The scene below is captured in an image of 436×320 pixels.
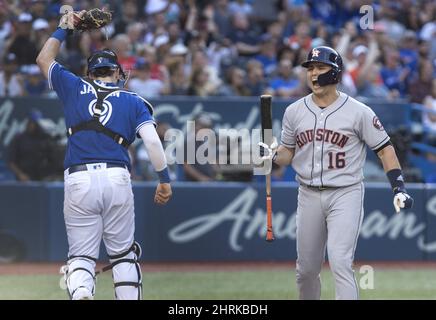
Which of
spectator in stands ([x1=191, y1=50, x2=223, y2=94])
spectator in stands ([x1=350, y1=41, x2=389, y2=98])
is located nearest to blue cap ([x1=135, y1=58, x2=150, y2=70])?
spectator in stands ([x1=191, y1=50, x2=223, y2=94])

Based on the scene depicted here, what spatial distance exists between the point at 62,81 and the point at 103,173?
0.86 m

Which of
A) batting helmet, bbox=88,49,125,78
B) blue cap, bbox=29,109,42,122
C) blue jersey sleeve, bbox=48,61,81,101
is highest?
batting helmet, bbox=88,49,125,78

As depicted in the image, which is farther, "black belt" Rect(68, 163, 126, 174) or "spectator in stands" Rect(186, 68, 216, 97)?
"spectator in stands" Rect(186, 68, 216, 97)

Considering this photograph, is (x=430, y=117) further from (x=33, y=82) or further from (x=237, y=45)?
(x=33, y=82)

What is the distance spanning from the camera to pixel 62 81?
26.0 feet

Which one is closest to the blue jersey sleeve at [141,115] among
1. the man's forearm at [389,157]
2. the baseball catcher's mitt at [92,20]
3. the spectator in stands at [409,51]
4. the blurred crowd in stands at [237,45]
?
the baseball catcher's mitt at [92,20]

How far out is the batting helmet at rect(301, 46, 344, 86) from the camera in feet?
26.2

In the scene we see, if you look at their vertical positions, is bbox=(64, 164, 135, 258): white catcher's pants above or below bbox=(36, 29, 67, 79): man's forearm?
below

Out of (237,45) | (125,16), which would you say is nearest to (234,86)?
(237,45)

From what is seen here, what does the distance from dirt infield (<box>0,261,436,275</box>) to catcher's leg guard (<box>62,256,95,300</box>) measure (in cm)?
476

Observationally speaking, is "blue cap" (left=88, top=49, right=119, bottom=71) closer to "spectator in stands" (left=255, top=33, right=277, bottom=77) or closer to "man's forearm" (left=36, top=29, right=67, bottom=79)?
"man's forearm" (left=36, top=29, right=67, bottom=79)
